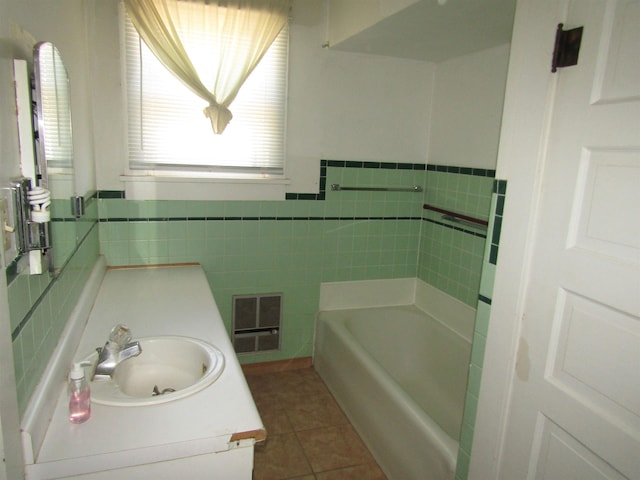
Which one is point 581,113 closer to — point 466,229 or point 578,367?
point 578,367

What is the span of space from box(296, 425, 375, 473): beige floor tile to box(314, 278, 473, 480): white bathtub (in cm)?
5

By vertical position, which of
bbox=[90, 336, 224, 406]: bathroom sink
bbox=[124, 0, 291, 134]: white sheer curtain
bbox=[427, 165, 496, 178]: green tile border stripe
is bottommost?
bbox=[90, 336, 224, 406]: bathroom sink

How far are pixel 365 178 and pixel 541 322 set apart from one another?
1.71 meters

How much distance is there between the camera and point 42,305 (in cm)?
113

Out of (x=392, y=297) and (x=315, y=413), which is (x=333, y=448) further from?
(x=392, y=297)

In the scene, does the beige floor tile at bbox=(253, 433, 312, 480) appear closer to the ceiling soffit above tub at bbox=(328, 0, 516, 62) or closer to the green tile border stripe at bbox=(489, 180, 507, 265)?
the green tile border stripe at bbox=(489, 180, 507, 265)

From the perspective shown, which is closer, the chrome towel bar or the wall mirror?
the wall mirror

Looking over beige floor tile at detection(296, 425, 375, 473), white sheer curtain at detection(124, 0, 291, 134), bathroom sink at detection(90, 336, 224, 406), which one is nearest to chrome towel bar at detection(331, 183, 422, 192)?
white sheer curtain at detection(124, 0, 291, 134)

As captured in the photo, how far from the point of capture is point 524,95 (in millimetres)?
1256

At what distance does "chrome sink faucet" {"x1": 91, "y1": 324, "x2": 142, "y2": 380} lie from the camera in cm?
131

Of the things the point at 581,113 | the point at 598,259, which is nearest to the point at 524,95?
the point at 581,113

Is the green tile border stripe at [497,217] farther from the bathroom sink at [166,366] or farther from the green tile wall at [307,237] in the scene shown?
the green tile wall at [307,237]

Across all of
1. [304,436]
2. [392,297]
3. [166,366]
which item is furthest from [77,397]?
[392,297]

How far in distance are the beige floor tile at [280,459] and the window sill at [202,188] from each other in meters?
1.30
